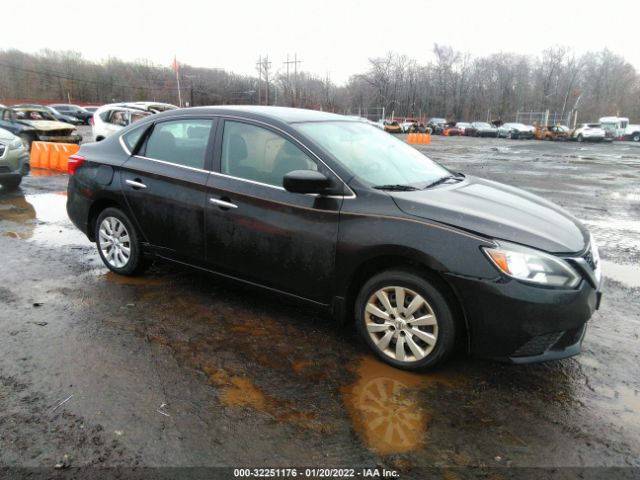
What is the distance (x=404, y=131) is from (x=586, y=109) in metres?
44.3

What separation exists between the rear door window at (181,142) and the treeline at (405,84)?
73.5 m

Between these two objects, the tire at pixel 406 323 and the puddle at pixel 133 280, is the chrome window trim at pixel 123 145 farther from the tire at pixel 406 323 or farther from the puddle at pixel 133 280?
the tire at pixel 406 323

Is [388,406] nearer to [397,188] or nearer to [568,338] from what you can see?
[568,338]

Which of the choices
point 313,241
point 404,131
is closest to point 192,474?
point 313,241

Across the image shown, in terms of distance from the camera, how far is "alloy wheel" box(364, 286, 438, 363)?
3018 mm

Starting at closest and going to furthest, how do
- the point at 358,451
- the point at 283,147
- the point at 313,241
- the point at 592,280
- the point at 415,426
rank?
the point at 358,451
the point at 415,426
the point at 592,280
the point at 313,241
the point at 283,147

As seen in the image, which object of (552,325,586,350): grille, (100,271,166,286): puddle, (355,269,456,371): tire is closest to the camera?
(552,325,586,350): grille

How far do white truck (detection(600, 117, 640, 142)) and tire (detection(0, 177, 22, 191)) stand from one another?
5084 cm

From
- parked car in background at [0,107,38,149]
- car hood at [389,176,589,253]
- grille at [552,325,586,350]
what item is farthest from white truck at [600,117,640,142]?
grille at [552,325,586,350]

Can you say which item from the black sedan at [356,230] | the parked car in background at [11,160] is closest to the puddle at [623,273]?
the black sedan at [356,230]

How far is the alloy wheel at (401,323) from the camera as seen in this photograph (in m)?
3.02

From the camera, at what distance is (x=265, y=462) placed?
7.67ft

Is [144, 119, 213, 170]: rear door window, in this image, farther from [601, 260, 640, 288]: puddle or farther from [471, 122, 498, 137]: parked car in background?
[471, 122, 498, 137]: parked car in background

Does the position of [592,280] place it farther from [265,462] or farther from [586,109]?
[586,109]
